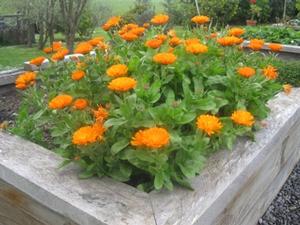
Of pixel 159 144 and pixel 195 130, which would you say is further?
pixel 195 130

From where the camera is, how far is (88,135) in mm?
1236

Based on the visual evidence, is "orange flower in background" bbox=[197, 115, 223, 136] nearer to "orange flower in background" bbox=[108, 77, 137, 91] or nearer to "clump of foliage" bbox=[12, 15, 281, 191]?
"clump of foliage" bbox=[12, 15, 281, 191]

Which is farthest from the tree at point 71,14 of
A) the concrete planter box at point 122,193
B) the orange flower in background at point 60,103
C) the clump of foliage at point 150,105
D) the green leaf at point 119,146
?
the green leaf at point 119,146

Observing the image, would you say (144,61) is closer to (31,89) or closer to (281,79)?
(31,89)

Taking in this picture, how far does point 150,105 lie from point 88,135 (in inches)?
12.1

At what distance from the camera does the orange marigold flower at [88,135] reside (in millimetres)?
1224

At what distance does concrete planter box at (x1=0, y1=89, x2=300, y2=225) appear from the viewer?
3.98ft

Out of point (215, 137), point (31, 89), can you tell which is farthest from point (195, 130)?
point (31, 89)

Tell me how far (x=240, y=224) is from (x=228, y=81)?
62 centimetres

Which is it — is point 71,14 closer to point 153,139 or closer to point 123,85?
point 123,85

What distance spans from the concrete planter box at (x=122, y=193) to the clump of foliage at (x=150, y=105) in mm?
53

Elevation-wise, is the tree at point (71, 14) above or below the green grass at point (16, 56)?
above

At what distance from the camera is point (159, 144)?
1.12 metres

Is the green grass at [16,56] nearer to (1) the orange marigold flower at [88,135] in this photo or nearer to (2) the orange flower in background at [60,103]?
(2) the orange flower in background at [60,103]
